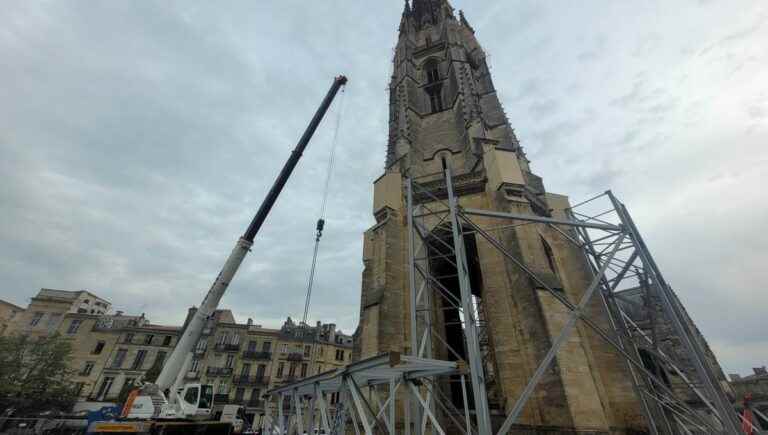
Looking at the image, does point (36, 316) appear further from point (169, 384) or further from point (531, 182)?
point (531, 182)

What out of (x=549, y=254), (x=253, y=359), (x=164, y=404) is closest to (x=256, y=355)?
(x=253, y=359)

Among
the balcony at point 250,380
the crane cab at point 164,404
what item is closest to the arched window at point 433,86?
the crane cab at point 164,404

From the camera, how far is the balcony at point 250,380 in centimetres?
2933

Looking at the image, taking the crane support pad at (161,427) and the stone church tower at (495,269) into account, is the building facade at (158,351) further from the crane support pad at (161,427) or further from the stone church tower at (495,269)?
the stone church tower at (495,269)

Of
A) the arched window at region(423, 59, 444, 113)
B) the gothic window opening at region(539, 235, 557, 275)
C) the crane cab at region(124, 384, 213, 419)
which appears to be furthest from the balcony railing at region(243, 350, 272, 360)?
the gothic window opening at region(539, 235, 557, 275)

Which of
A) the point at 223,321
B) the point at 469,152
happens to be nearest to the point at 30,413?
the point at 223,321

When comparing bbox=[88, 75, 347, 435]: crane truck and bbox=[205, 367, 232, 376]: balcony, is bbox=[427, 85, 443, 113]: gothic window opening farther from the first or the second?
bbox=[205, 367, 232, 376]: balcony

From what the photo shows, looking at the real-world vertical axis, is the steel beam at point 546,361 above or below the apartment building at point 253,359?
below

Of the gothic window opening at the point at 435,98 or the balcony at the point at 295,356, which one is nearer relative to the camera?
the gothic window opening at the point at 435,98

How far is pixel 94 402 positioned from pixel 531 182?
38.3 meters

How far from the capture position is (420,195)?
12.7 m

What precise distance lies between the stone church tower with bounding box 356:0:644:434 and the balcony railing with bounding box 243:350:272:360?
2479 centimetres

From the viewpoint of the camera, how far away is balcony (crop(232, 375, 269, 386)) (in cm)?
2933

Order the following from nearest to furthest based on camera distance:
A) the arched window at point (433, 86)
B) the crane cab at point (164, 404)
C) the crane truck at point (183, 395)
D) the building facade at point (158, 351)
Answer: the crane truck at point (183, 395) < the crane cab at point (164, 404) < the arched window at point (433, 86) < the building facade at point (158, 351)
